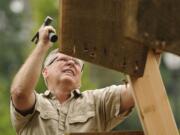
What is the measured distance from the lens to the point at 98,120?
25.1 ft

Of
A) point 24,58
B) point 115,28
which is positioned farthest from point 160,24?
point 24,58

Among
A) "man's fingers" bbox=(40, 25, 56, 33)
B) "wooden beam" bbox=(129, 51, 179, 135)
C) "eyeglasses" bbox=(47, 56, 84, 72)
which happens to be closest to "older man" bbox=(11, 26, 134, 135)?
"eyeglasses" bbox=(47, 56, 84, 72)

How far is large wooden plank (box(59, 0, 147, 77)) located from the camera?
20.2 ft

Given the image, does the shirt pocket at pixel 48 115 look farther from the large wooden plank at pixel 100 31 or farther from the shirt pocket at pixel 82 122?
the large wooden plank at pixel 100 31

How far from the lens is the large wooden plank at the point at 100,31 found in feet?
20.2

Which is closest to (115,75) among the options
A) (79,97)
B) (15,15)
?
(15,15)

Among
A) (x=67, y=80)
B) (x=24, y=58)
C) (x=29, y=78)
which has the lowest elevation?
(x=24, y=58)

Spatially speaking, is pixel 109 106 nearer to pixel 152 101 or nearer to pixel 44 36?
pixel 44 36

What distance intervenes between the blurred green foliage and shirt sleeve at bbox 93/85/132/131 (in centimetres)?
1554

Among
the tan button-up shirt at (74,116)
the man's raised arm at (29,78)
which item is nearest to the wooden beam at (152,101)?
the man's raised arm at (29,78)

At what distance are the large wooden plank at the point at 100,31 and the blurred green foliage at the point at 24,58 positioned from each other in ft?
55.8

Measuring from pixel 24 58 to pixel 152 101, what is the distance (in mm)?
26993

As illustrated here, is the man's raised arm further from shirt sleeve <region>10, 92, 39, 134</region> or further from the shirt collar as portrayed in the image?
the shirt collar

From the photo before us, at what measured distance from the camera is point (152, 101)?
643 centimetres
